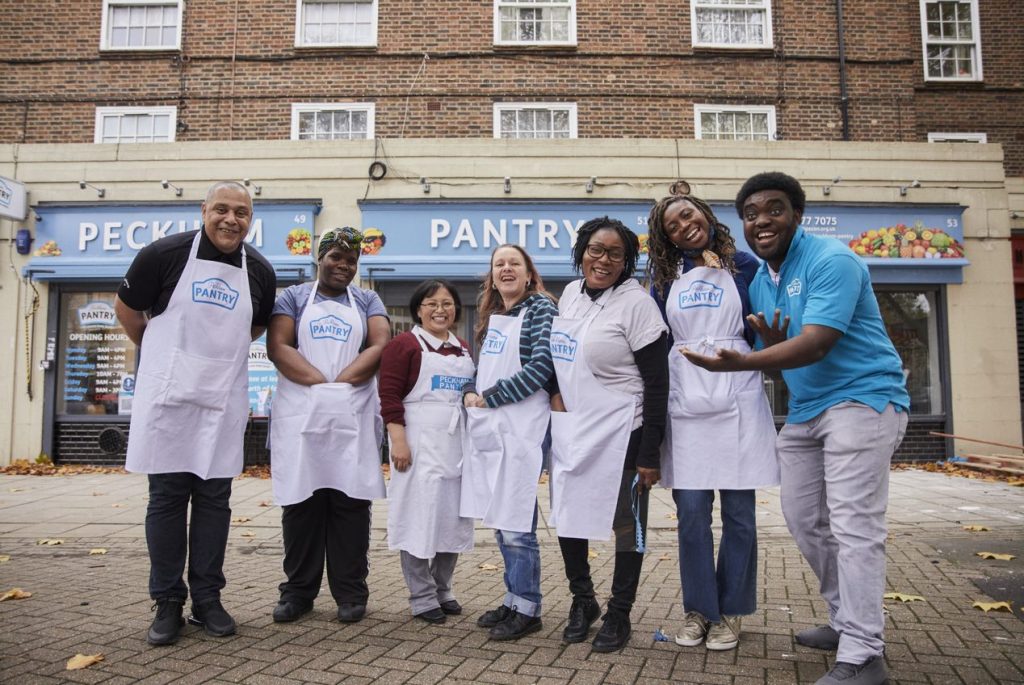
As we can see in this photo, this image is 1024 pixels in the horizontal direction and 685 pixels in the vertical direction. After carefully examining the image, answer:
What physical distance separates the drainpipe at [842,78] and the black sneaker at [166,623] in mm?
12647

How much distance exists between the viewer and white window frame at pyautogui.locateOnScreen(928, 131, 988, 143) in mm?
14352

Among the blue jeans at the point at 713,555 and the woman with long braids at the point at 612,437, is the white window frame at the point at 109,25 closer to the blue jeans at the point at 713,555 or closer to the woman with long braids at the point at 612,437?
the woman with long braids at the point at 612,437

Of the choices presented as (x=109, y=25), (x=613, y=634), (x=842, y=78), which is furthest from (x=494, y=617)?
(x=109, y=25)

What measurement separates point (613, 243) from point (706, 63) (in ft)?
34.4

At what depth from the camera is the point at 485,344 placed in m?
3.83

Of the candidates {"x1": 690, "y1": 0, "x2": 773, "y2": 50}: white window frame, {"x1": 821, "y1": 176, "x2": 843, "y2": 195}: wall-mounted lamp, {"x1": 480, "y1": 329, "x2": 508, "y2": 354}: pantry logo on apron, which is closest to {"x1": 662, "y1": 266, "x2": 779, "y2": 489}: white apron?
{"x1": 480, "y1": 329, "x2": 508, "y2": 354}: pantry logo on apron

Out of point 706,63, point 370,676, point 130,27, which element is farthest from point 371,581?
point 130,27

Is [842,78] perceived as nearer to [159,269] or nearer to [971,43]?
[971,43]

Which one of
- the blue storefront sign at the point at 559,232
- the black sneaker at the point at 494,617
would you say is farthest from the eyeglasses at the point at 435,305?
the blue storefront sign at the point at 559,232

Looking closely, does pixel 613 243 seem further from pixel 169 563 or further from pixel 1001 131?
pixel 1001 131

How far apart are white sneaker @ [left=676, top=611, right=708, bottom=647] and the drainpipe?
11459mm

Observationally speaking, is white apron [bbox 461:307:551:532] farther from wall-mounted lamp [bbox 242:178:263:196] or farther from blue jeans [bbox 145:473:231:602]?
wall-mounted lamp [bbox 242:178:263:196]

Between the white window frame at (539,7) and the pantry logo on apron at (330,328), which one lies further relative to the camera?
the white window frame at (539,7)

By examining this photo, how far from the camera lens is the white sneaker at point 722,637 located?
10.8 feet
